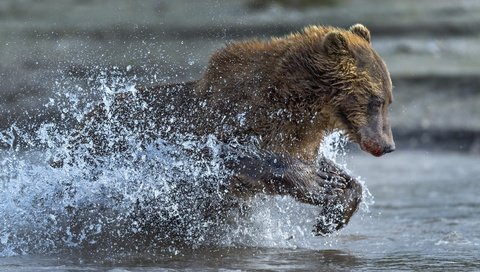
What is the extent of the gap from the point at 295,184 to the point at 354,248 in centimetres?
59

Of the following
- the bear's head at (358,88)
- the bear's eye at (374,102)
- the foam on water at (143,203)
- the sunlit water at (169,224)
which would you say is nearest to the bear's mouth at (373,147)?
the bear's head at (358,88)

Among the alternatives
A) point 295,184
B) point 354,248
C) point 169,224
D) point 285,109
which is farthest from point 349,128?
point 169,224

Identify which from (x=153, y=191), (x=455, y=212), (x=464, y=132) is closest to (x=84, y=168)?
(x=153, y=191)

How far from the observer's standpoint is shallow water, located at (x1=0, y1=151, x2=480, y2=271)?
6.53 m

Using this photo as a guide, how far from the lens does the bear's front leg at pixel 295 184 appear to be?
7125mm

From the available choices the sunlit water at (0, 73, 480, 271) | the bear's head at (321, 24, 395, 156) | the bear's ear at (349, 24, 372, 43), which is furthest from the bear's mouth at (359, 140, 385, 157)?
the bear's ear at (349, 24, 372, 43)

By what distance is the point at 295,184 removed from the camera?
7.11 metres

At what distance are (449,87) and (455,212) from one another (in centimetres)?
585

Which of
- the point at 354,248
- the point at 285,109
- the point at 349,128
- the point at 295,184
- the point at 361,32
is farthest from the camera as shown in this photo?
the point at 361,32

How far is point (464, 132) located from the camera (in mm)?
13195

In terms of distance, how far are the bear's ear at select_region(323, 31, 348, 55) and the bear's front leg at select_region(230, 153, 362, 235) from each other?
76 centimetres

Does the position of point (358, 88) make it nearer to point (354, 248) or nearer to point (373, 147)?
point (373, 147)

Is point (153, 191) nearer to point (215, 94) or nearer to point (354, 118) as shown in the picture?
point (215, 94)

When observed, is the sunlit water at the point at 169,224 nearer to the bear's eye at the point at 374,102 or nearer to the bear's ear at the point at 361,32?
the bear's eye at the point at 374,102
